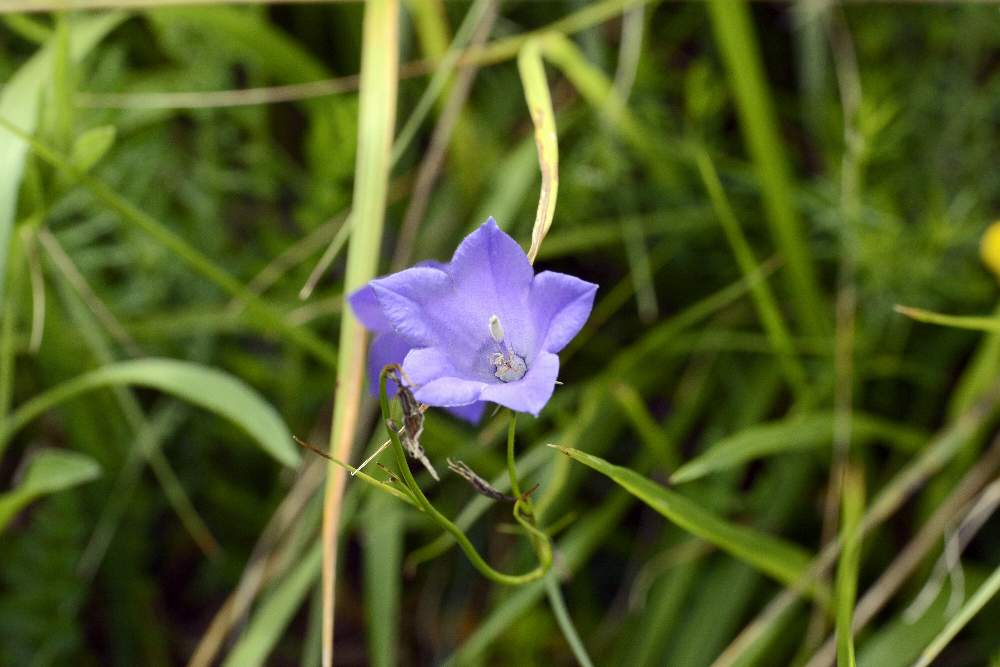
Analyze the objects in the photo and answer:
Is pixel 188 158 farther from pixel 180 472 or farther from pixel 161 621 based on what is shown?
pixel 161 621

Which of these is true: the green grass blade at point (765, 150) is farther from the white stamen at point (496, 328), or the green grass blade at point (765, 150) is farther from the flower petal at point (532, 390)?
the flower petal at point (532, 390)

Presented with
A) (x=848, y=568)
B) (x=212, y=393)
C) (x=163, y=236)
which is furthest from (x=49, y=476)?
(x=848, y=568)

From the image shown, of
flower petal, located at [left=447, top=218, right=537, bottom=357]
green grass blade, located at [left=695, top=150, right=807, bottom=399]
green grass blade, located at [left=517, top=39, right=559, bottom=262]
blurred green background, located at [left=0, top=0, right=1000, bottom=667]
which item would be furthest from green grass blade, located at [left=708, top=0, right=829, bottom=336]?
flower petal, located at [left=447, top=218, right=537, bottom=357]

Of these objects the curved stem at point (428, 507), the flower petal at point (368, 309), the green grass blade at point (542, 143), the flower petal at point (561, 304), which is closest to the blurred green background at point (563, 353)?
the green grass blade at point (542, 143)

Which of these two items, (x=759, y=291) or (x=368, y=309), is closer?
(x=368, y=309)

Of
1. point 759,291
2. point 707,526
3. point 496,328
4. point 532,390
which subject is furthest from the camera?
point 759,291

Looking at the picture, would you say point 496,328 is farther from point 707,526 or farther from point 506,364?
point 707,526
